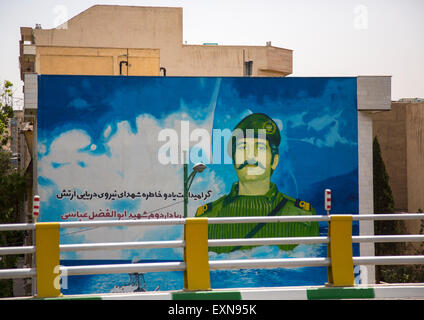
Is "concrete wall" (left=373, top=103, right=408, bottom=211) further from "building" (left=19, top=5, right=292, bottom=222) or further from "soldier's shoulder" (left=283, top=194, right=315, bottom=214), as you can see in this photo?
"soldier's shoulder" (left=283, top=194, right=315, bottom=214)

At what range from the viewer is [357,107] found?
809 inches

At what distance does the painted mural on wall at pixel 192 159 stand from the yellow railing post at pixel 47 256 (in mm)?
12148

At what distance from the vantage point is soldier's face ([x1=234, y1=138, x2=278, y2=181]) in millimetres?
20078

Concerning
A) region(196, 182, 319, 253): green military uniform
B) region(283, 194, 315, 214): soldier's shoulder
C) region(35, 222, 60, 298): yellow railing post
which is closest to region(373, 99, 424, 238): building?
region(283, 194, 315, 214): soldier's shoulder

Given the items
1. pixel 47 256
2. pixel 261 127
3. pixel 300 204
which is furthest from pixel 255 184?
→ pixel 47 256

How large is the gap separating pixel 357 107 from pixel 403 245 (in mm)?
16563

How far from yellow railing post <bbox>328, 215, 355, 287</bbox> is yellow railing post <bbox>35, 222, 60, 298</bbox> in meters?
3.42

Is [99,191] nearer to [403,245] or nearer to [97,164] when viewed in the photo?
[97,164]

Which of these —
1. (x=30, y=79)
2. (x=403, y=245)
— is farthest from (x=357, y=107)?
(x=403, y=245)

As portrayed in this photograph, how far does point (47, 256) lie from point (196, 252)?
5.88 feet

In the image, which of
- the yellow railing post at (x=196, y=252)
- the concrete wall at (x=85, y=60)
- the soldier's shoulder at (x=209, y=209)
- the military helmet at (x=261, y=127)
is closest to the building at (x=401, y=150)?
the concrete wall at (x=85, y=60)

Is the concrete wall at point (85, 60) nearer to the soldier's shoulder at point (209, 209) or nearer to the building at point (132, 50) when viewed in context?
the building at point (132, 50)

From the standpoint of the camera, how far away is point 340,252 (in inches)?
310

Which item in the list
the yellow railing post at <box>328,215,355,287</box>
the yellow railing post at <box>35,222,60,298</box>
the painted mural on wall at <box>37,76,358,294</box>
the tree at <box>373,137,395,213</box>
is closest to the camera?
the yellow railing post at <box>35,222,60,298</box>
